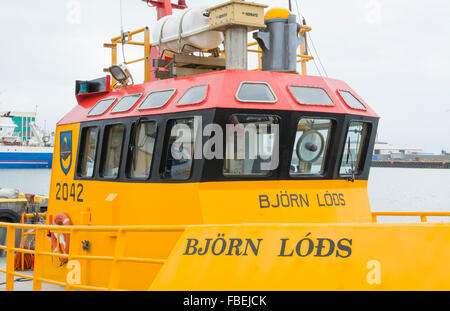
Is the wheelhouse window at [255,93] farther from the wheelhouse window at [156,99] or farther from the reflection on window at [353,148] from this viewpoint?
the reflection on window at [353,148]

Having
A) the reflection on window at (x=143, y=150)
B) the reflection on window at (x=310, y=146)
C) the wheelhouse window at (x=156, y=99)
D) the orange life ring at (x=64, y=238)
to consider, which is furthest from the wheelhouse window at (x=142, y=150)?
the reflection on window at (x=310, y=146)

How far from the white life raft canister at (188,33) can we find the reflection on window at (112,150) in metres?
1.31

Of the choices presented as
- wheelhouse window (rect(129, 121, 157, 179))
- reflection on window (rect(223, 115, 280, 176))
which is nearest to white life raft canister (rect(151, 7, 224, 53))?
wheelhouse window (rect(129, 121, 157, 179))

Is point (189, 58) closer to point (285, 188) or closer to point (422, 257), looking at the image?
point (285, 188)

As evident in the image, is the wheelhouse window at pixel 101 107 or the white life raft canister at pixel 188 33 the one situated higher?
the white life raft canister at pixel 188 33

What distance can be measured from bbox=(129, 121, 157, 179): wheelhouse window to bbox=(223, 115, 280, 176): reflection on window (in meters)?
1.03

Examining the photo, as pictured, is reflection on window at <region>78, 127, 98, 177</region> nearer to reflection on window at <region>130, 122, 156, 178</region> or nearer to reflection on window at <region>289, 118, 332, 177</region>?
reflection on window at <region>130, 122, 156, 178</region>

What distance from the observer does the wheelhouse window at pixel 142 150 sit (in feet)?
21.1

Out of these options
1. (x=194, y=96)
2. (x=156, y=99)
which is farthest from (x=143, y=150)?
(x=194, y=96)

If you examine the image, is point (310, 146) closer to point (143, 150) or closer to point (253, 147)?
point (253, 147)

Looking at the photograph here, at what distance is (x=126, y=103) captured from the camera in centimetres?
696

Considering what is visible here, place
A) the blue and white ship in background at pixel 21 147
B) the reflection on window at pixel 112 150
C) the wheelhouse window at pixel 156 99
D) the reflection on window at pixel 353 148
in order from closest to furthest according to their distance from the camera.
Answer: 1. the wheelhouse window at pixel 156 99
2. the reflection on window at pixel 353 148
3. the reflection on window at pixel 112 150
4. the blue and white ship in background at pixel 21 147
